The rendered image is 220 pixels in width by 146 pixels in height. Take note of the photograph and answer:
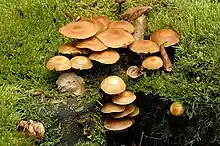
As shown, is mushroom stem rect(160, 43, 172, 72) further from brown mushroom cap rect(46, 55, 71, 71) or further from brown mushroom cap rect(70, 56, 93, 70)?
brown mushroom cap rect(46, 55, 71, 71)

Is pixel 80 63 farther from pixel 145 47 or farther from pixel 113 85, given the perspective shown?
pixel 145 47

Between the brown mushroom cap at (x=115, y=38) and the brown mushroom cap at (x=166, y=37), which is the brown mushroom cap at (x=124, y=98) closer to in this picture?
the brown mushroom cap at (x=115, y=38)

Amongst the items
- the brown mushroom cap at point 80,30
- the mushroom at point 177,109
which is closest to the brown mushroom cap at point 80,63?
the brown mushroom cap at point 80,30

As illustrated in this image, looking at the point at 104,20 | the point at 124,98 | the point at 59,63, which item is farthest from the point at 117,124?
the point at 104,20

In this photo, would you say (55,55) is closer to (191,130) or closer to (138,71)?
(138,71)

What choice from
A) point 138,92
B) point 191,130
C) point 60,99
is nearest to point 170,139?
point 191,130

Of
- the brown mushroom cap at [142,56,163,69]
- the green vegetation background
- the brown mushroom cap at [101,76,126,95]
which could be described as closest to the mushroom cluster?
the brown mushroom cap at [101,76,126,95]
